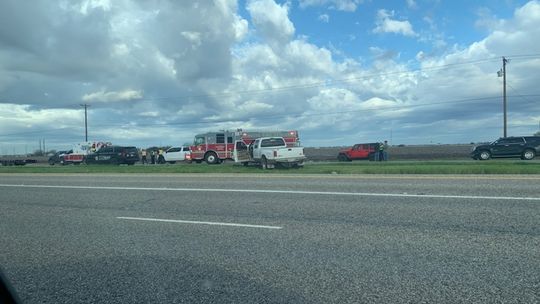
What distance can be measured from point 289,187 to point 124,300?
31.2 feet

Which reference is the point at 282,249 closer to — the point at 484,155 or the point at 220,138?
the point at 220,138

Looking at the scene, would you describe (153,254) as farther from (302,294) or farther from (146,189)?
(146,189)

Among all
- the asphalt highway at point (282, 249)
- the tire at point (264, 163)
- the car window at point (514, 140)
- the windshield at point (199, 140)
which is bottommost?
the asphalt highway at point (282, 249)

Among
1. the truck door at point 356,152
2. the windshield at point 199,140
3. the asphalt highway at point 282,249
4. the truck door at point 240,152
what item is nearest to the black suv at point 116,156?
the windshield at point 199,140

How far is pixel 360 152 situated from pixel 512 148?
39.7 feet

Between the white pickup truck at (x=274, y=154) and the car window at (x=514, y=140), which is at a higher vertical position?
the car window at (x=514, y=140)

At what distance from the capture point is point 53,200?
12.2 meters

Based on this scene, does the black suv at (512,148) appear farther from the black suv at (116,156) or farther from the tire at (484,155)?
the black suv at (116,156)

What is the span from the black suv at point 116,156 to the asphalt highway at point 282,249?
2917cm

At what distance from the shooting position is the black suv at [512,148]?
30812 mm

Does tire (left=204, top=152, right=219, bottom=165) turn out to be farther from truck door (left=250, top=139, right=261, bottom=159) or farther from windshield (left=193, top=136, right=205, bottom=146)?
truck door (left=250, top=139, right=261, bottom=159)

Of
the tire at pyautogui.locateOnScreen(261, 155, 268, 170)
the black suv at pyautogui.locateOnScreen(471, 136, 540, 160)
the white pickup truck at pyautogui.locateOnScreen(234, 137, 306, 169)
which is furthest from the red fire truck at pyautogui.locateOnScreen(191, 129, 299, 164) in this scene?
the black suv at pyautogui.locateOnScreen(471, 136, 540, 160)

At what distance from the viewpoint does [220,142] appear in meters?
34.3

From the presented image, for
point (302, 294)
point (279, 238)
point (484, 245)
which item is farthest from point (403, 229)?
point (302, 294)
